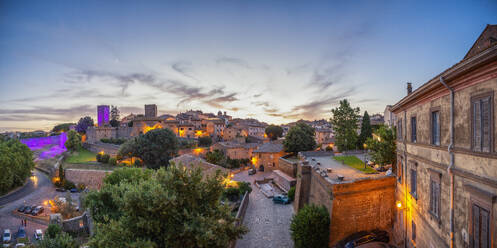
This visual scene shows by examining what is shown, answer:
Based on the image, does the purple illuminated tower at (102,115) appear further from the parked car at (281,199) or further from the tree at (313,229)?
the tree at (313,229)

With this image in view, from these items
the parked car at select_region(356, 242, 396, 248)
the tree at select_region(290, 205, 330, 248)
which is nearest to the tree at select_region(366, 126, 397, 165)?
the parked car at select_region(356, 242, 396, 248)

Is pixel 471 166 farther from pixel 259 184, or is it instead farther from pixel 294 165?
pixel 259 184

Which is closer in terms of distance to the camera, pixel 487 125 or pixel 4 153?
pixel 487 125

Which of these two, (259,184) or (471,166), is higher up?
(471,166)

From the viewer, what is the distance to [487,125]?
4.89 meters

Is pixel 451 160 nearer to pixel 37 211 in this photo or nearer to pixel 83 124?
pixel 37 211

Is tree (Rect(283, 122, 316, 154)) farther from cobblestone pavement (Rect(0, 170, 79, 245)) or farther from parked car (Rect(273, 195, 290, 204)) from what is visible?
cobblestone pavement (Rect(0, 170, 79, 245))

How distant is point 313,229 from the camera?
477 inches

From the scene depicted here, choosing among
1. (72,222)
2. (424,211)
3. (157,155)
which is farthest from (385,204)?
(157,155)

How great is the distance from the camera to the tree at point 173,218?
742cm

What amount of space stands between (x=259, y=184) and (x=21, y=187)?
36841 millimetres

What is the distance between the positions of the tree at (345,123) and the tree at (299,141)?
5.40 m

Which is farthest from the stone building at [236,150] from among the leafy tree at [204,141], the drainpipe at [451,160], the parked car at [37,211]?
the drainpipe at [451,160]

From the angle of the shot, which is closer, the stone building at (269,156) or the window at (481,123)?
the window at (481,123)
